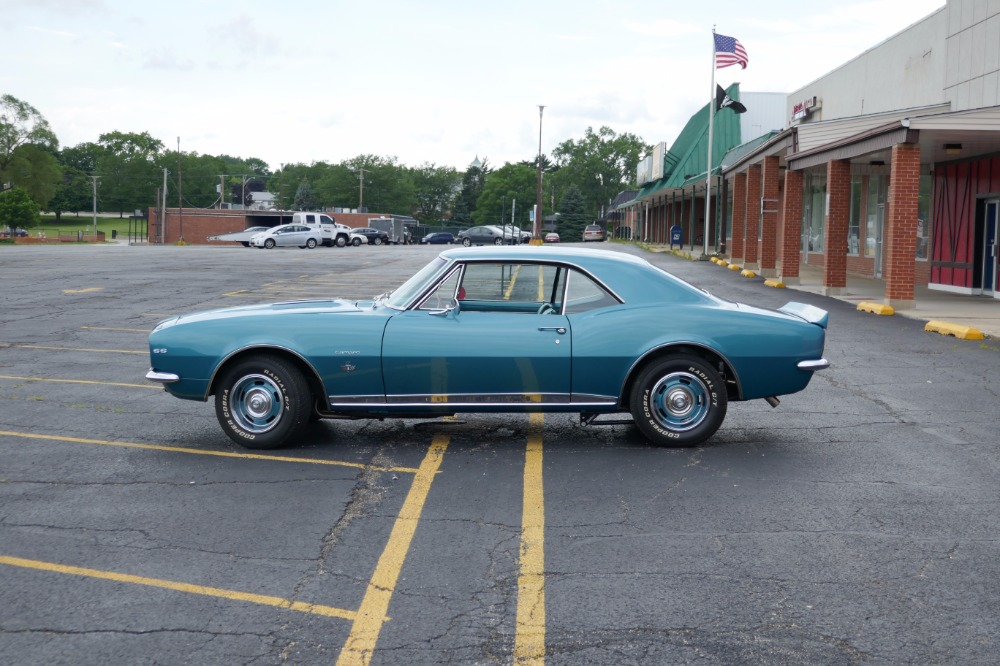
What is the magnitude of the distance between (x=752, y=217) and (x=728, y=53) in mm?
9432

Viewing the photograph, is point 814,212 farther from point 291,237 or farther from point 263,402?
point 263,402

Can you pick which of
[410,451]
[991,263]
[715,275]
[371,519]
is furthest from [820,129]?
[371,519]

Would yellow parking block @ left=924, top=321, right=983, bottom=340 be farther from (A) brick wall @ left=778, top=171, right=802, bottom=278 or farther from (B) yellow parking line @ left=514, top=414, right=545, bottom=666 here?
(A) brick wall @ left=778, top=171, right=802, bottom=278

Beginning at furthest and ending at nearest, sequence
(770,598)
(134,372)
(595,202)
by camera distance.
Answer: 1. (595,202)
2. (134,372)
3. (770,598)

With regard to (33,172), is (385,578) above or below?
below

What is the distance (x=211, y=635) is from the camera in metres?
4.06

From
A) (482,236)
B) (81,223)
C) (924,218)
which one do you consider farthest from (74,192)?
(924,218)

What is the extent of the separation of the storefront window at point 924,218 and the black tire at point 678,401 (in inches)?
827

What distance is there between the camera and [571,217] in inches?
4892

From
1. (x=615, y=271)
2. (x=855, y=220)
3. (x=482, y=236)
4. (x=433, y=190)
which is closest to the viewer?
(x=615, y=271)

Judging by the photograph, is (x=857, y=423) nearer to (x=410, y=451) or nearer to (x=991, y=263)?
(x=410, y=451)

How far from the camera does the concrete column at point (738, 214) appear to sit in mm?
35438

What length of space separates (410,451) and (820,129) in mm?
19681

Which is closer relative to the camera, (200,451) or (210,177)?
(200,451)
